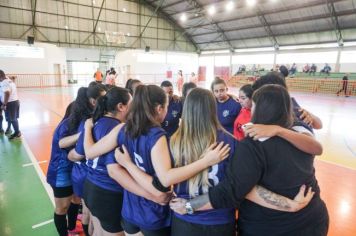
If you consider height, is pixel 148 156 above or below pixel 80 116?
below

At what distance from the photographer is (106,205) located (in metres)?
2.09

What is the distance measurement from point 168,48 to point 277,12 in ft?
47.3

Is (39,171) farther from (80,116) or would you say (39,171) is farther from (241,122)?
(241,122)

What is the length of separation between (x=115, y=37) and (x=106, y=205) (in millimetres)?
27669

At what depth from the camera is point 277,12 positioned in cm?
2273

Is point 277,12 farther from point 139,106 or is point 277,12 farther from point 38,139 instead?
point 139,106

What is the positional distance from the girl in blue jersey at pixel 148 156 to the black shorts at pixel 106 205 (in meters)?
0.25

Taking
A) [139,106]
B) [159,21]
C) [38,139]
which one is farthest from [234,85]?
[139,106]

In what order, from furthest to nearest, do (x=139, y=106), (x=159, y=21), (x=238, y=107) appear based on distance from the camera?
1. (x=159, y=21)
2. (x=238, y=107)
3. (x=139, y=106)

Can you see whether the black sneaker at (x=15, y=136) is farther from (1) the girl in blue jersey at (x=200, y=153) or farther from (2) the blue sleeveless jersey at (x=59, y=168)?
(1) the girl in blue jersey at (x=200, y=153)

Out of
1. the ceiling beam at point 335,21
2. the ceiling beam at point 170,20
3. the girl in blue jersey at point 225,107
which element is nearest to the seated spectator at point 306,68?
the ceiling beam at point 335,21

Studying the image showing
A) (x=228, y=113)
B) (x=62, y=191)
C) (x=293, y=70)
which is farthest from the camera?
(x=293, y=70)

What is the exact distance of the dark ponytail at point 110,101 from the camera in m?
2.10

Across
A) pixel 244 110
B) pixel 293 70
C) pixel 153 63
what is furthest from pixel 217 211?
pixel 153 63
